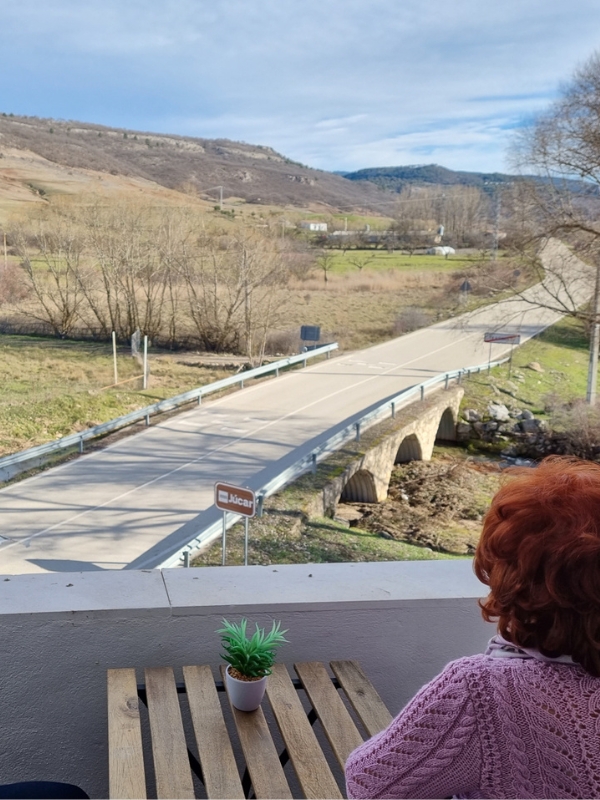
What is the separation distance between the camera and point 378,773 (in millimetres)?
607

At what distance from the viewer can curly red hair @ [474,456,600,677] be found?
1.80 ft

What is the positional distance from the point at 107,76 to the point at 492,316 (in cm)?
804

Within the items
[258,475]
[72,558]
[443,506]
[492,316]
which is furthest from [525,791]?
[492,316]

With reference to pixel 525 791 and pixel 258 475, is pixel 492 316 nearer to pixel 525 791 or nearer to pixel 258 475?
pixel 258 475

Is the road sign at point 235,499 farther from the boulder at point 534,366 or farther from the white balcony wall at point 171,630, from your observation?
the boulder at point 534,366

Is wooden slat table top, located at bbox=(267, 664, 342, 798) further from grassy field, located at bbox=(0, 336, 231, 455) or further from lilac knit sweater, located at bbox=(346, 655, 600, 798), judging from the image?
grassy field, located at bbox=(0, 336, 231, 455)

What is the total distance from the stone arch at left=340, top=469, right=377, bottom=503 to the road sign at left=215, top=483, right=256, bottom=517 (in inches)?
209

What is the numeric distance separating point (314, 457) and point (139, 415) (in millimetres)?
2143

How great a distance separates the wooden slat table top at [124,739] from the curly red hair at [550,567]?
0.45 meters

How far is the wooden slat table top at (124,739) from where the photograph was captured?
80 centimetres

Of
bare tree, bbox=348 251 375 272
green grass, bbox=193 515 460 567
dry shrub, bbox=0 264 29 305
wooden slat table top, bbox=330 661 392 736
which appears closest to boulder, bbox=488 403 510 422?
bare tree, bbox=348 251 375 272

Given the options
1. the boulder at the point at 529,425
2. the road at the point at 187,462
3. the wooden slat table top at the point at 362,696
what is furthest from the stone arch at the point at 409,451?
the wooden slat table top at the point at 362,696

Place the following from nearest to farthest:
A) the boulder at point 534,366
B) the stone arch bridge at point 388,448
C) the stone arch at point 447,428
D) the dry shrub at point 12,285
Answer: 1. the dry shrub at point 12,285
2. the stone arch bridge at point 388,448
3. the stone arch at point 447,428
4. the boulder at point 534,366

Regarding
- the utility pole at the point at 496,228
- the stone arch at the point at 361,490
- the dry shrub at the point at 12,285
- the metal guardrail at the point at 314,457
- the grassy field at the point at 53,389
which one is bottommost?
the stone arch at the point at 361,490
